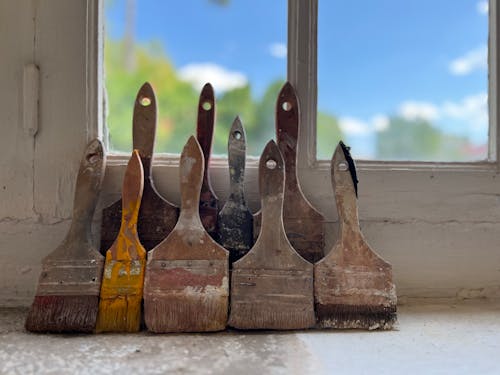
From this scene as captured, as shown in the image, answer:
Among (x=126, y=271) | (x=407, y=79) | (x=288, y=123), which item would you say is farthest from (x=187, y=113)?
(x=407, y=79)

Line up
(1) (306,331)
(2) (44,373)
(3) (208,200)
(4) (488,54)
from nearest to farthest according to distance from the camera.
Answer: (2) (44,373) → (1) (306,331) → (3) (208,200) → (4) (488,54)

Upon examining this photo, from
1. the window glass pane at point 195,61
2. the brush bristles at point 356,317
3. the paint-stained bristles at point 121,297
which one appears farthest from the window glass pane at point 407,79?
the paint-stained bristles at point 121,297

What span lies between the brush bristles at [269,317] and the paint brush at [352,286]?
28 mm

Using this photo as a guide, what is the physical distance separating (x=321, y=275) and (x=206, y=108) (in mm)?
346

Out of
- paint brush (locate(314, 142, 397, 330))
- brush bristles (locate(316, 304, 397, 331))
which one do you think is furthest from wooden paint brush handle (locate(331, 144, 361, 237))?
brush bristles (locate(316, 304, 397, 331))

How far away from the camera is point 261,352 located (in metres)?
0.57

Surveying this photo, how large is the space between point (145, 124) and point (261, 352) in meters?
0.43

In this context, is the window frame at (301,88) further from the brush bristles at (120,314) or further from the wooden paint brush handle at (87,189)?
the brush bristles at (120,314)

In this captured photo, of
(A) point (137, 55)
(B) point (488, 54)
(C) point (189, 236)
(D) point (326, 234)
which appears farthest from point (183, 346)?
(B) point (488, 54)

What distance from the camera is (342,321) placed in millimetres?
656

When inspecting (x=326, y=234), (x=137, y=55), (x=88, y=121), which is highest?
(x=137, y=55)

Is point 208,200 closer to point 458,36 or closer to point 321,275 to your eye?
point 321,275

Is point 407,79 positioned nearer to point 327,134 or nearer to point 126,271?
point 327,134

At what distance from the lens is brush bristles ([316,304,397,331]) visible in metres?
0.65
